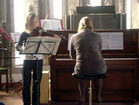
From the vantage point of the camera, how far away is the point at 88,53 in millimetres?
4156

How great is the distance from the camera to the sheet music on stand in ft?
12.5

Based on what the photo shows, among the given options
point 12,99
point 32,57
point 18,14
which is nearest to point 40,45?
point 32,57

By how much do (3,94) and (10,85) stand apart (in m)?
0.82

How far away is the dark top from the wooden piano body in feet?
2.52

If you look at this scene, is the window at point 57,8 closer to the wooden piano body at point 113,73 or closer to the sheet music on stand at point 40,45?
the wooden piano body at point 113,73

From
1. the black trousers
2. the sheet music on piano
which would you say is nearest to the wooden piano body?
the sheet music on piano

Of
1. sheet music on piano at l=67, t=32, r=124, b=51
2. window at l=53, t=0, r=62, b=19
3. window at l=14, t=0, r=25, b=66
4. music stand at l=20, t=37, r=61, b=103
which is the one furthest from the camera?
window at l=53, t=0, r=62, b=19

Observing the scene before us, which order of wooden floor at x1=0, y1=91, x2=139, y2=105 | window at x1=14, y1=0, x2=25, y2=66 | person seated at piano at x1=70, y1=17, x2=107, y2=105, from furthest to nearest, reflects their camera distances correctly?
window at x1=14, y1=0, x2=25, y2=66
wooden floor at x1=0, y1=91, x2=139, y2=105
person seated at piano at x1=70, y1=17, x2=107, y2=105

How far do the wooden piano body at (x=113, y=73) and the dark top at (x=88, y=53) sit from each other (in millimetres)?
768

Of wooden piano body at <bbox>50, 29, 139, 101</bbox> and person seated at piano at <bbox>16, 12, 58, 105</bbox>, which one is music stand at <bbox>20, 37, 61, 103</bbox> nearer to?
person seated at piano at <bbox>16, 12, 58, 105</bbox>

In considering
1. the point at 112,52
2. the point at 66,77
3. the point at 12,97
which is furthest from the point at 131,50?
the point at 12,97

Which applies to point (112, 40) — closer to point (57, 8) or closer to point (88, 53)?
point (88, 53)

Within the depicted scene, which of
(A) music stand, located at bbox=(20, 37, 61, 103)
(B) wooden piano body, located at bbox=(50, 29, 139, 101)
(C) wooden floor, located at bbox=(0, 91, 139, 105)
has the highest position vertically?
(A) music stand, located at bbox=(20, 37, 61, 103)

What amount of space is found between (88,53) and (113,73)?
1144mm
